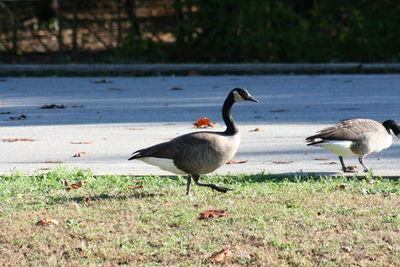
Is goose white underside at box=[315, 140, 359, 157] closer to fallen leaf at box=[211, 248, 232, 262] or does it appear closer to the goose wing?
the goose wing

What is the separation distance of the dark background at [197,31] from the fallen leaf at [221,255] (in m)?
13.2

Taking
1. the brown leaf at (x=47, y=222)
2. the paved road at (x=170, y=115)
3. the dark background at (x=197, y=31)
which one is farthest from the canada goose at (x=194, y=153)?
the dark background at (x=197, y=31)

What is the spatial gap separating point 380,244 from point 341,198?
4.17ft

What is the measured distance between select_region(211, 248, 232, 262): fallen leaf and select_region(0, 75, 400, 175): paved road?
2.60 meters

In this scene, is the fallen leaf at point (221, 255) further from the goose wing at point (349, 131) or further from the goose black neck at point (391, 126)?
the goose black neck at point (391, 126)

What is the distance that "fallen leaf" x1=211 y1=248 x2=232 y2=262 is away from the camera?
444 centimetres

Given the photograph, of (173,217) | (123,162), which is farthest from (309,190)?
(123,162)

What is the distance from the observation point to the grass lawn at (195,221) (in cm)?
452

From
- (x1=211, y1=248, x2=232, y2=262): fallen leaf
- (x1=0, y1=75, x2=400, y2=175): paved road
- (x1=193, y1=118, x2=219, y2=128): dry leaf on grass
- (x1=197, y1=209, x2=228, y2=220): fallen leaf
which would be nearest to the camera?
(x1=211, y1=248, x2=232, y2=262): fallen leaf

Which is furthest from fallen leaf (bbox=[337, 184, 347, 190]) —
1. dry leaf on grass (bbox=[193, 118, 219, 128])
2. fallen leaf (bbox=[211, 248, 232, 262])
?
dry leaf on grass (bbox=[193, 118, 219, 128])

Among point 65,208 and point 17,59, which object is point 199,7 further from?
point 65,208

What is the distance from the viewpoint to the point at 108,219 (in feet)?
17.6

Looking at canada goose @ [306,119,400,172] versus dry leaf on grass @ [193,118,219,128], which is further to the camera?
dry leaf on grass @ [193,118,219,128]

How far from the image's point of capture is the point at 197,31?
17.9m
